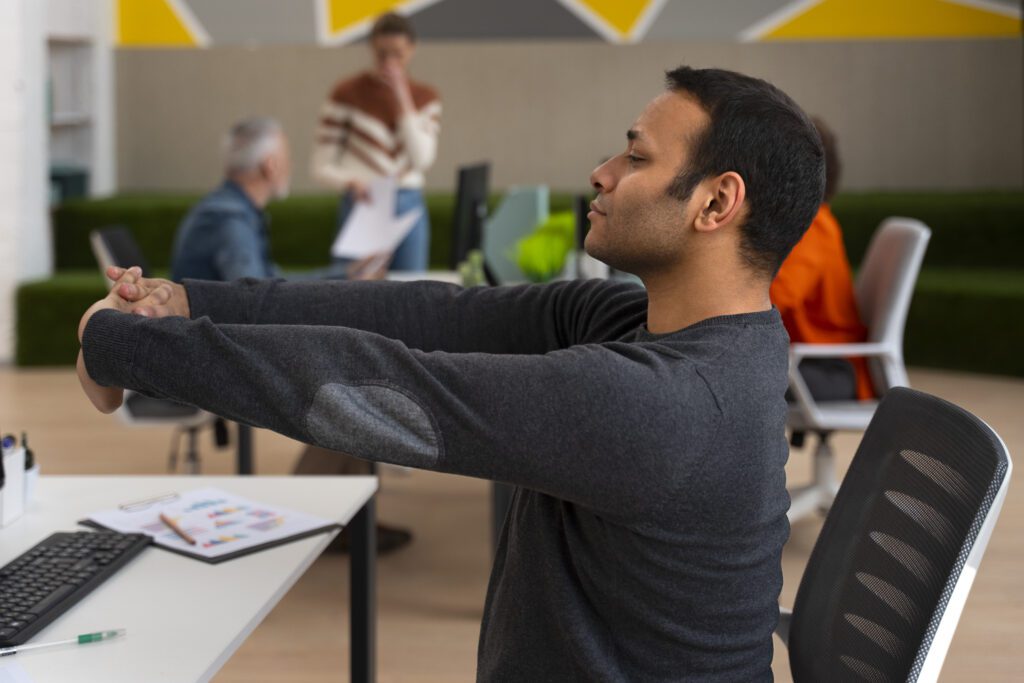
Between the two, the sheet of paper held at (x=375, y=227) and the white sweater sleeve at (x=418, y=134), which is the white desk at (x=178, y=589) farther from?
the white sweater sleeve at (x=418, y=134)

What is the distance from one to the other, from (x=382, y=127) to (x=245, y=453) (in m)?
1.86

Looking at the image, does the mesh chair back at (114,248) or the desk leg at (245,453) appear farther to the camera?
the desk leg at (245,453)

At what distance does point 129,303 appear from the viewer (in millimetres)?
1552

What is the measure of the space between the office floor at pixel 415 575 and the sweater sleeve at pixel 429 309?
59.2 inches

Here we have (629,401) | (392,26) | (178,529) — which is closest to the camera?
(629,401)

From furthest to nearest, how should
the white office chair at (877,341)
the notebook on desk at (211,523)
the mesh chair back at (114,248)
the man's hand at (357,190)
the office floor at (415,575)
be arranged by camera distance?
1. the man's hand at (357,190)
2. the mesh chair back at (114,248)
3. the white office chair at (877,341)
4. the office floor at (415,575)
5. the notebook on desk at (211,523)

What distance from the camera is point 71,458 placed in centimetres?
488

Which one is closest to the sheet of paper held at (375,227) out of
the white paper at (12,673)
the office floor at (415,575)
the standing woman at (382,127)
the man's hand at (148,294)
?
the office floor at (415,575)

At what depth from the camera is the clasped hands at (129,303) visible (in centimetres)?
142

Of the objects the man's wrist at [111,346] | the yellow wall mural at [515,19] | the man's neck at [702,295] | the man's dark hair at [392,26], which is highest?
the yellow wall mural at [515,19]

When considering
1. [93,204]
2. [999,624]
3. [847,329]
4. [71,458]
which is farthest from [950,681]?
[93,204]

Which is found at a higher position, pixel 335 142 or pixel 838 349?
pixel 335 142

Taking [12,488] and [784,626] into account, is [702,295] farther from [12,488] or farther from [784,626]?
[12,488]

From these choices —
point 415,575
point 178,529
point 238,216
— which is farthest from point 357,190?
point 178,529
